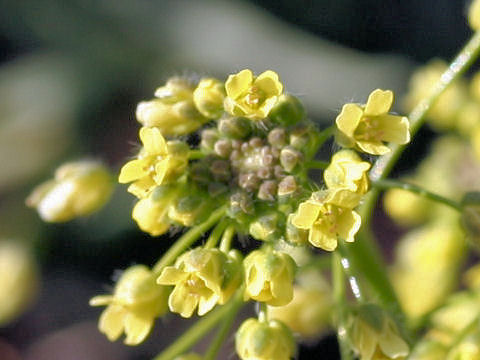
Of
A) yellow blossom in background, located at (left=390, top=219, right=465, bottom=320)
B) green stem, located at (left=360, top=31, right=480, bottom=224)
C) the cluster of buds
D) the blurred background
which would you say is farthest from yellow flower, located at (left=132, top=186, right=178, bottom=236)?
the blurred background

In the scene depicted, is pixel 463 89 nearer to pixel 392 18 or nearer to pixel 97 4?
pixel 392 18

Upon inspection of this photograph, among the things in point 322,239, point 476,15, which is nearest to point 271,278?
point 322,239

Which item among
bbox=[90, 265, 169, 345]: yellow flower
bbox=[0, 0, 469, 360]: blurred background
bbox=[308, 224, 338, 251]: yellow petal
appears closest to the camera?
bbox=[308, 224, 338, 251]: yellow petal

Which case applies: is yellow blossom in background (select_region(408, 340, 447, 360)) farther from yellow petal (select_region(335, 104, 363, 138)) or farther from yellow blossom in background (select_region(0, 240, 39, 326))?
yellow blossom in background (select_region(0, 240, 39, 326))

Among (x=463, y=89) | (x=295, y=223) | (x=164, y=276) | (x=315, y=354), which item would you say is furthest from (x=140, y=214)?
(x=315, y=354)

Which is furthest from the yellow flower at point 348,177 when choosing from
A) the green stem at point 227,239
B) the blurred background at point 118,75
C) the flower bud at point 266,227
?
the blurred background at point 118,75

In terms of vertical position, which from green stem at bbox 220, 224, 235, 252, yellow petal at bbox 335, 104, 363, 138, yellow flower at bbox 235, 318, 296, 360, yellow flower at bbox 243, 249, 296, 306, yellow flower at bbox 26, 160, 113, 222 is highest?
yellow petal at bbox 335, 104, 363, 138
